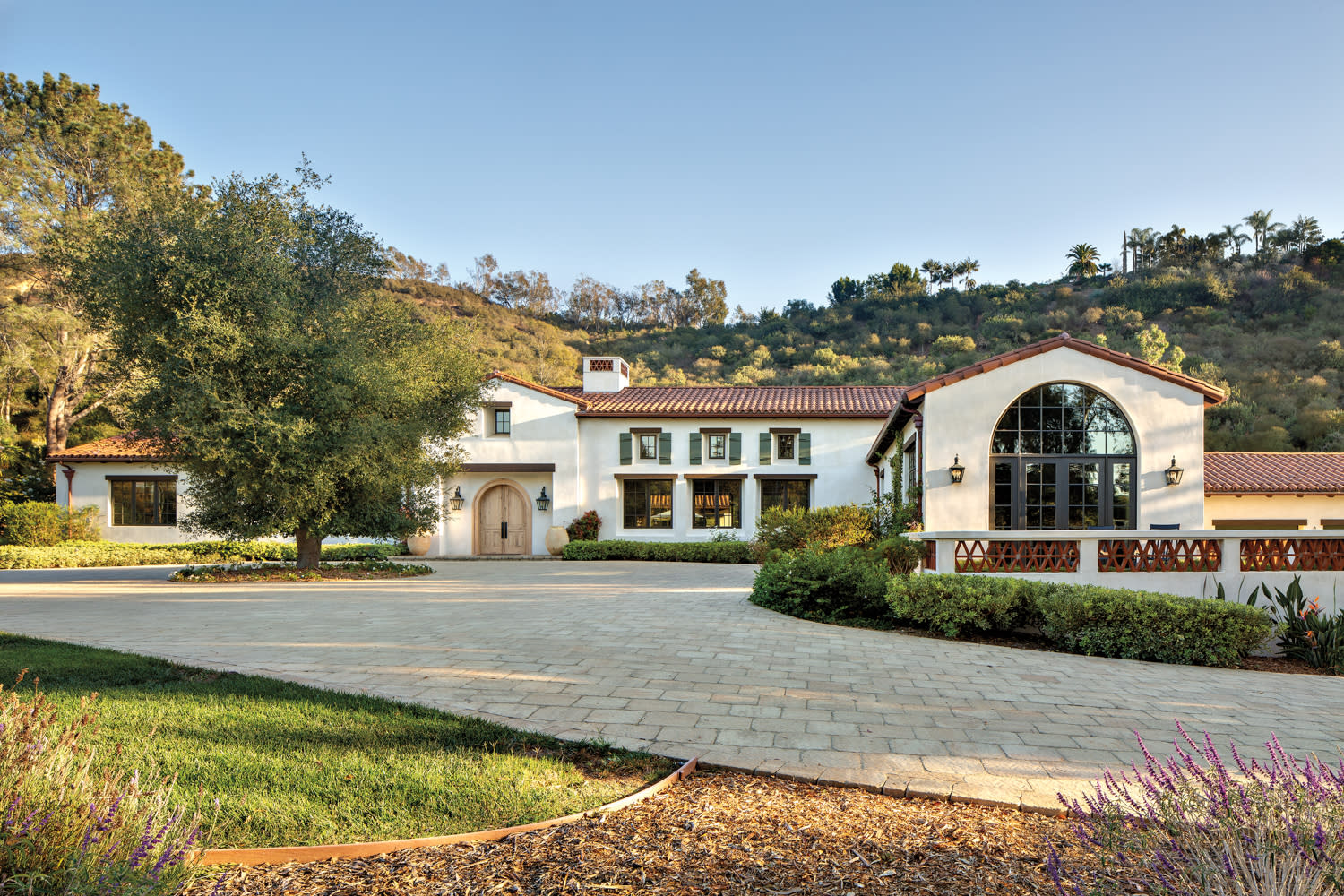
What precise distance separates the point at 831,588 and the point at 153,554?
67.3 ft

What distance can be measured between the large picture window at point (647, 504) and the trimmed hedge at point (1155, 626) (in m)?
17.0

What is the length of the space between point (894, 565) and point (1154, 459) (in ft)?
18.2

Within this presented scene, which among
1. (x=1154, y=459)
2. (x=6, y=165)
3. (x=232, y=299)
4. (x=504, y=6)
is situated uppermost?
(x=6, y=165)

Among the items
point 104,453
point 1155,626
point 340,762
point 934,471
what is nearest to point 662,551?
point 934,471

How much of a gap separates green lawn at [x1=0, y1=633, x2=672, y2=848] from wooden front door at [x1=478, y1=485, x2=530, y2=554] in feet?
60.6

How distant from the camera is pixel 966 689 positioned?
5.88 m

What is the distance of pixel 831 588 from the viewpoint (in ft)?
33.1

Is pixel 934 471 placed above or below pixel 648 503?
above

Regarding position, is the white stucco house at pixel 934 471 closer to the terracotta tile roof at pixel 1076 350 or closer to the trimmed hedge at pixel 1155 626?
the terracotta tile roof at pixel 1076 350

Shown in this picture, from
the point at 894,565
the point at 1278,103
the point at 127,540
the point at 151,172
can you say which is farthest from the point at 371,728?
the point at 151,172

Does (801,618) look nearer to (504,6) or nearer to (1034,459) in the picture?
(1034,459)

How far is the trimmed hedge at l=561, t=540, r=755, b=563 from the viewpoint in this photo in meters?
21.4

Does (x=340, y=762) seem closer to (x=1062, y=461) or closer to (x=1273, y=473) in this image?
(x=1062, y=461)

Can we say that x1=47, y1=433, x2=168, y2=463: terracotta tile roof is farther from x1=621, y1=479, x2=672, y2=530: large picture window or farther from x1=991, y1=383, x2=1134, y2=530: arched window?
x1=991, y1=383, x2=1134, y2=530: arched window
